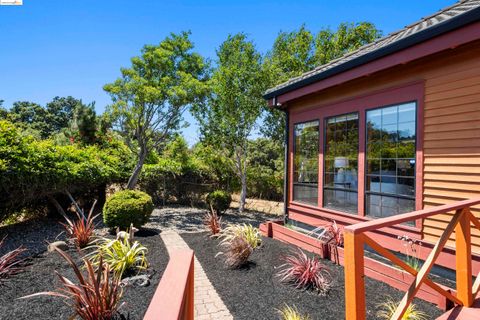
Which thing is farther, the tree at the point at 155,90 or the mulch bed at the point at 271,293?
the tree at the point at 155,90

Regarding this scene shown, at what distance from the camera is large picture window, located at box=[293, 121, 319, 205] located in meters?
7.19

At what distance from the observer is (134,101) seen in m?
10.1

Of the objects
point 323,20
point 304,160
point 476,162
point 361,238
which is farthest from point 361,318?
point 323,20

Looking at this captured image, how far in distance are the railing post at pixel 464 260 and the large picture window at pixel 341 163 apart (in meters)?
3.29

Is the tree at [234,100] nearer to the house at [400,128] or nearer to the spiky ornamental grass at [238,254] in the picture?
the house at [400,128]

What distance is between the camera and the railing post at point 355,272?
1.62 meters

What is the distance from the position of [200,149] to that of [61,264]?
9406 millimetres

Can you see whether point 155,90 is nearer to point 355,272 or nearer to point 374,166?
point 374,166

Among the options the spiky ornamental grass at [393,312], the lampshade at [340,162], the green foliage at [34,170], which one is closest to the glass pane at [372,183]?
the lampshade at [340,162]

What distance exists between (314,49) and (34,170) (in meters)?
12.0

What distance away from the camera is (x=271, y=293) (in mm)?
3668

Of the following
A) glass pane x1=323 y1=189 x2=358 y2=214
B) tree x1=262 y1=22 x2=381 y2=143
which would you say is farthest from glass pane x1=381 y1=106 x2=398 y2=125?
tree x1=262 y1=22 x2=381 y2=143

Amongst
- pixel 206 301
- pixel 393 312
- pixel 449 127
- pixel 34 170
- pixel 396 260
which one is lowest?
pixel 206 301

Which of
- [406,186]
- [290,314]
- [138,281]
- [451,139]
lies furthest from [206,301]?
[451,139]
